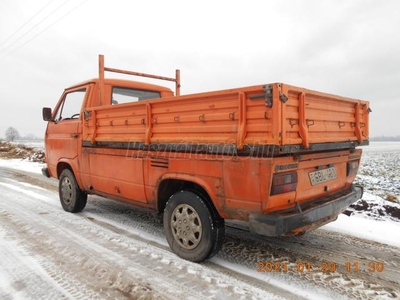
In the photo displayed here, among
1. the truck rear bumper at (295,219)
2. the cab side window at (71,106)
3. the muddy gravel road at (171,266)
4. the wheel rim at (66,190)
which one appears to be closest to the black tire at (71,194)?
the wheel rim at (66,190)

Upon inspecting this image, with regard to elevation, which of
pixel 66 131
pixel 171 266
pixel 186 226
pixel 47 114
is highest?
pixel 47 114

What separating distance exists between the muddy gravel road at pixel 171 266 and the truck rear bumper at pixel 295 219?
501 millimetres

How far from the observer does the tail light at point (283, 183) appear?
2631 millimetres

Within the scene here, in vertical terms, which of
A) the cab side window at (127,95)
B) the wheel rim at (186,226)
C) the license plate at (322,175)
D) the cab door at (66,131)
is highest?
the cab side window at (127,95)

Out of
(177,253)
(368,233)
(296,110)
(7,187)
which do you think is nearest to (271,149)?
(296,110)

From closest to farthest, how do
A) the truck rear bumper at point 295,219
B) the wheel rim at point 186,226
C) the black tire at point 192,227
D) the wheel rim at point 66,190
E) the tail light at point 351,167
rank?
the truck rear bumper at point 295,219
the black tire at point 192,227
the wheel rim at point 186,226
the tail light at point 351,167
the wheel rim at point 66,190

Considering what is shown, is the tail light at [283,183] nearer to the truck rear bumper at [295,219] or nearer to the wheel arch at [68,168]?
the truck rear bumper at [295,219]

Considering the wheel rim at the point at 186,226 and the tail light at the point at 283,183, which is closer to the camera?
the tail light at the point at 283,183

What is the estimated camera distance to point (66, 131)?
17.5ft

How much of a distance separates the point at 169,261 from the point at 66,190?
3122 millimetres

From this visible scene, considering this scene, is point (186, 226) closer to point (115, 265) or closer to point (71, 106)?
point (115, 265)

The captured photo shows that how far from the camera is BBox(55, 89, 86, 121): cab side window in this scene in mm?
5160

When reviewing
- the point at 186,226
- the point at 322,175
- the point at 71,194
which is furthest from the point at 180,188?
the point at 71,194

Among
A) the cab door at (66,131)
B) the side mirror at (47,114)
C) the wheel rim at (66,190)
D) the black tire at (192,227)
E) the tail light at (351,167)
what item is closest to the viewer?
the black tire at (192,227)
